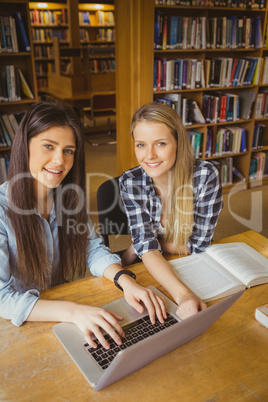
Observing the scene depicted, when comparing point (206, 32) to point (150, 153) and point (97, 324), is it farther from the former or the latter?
point (97, 324)

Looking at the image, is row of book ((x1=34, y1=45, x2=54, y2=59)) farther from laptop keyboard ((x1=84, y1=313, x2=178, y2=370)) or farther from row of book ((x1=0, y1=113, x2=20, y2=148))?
laptop keyboard ((x1=84, y1=313, x2=178, y2=370))

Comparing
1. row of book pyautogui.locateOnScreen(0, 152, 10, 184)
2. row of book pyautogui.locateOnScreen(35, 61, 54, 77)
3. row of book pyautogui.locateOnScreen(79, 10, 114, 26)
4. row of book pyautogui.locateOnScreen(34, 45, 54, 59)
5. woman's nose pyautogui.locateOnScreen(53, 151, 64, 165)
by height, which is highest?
row of book pyautogui.locateOnScreen(79, 10, 114, 26)

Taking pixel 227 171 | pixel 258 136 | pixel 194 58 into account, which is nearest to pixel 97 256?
pixel 194 58

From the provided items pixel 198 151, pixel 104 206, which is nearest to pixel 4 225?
pixel 104 206

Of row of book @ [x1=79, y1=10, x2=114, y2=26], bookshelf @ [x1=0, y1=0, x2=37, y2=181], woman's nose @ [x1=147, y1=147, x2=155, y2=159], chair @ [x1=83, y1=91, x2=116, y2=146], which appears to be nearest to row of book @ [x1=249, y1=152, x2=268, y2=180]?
chair @ [x1=83, y1=91, x2=116, y2=146]

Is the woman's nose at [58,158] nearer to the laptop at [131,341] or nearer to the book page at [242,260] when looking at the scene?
the laptop at [131,341]

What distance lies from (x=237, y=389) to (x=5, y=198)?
Result: 827mm

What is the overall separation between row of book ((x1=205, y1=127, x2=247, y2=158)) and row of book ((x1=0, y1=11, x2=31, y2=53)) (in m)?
1.92

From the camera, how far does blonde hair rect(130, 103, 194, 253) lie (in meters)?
1.38

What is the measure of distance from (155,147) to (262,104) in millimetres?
2762

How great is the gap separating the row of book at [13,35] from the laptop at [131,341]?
235cm

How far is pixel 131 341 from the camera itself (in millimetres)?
852

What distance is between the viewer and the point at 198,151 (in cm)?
347

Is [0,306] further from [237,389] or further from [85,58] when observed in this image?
[85,58]
